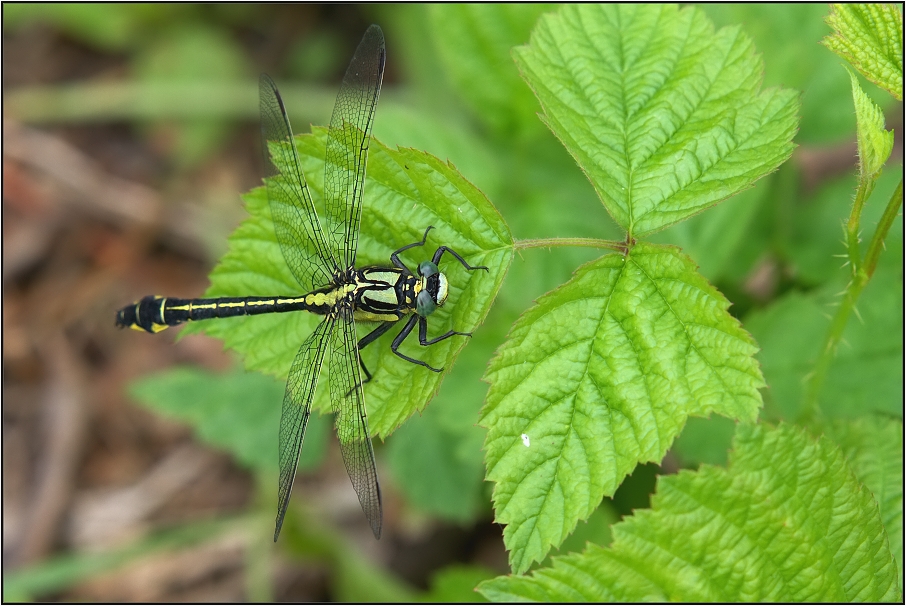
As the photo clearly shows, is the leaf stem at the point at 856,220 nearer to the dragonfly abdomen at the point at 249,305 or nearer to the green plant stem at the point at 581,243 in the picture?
the green plant stem at the point at 581,243

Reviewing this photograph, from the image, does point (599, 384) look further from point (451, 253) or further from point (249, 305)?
point (249, 305)

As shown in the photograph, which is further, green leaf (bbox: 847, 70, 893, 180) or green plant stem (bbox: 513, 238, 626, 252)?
green plant stem (bbox: 513, 238, 626, 252)

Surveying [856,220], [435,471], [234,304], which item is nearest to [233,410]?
[435,471]

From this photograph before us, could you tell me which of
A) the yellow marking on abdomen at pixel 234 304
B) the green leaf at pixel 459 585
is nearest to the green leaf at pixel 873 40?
the yellow marking on abdomen at pixel 234 304

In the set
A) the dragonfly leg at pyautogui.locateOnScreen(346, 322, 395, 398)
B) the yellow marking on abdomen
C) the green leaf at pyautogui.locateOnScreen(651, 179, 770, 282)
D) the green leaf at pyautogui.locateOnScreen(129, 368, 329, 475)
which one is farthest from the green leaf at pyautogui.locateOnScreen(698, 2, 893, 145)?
the green leaf at pyautogui.locateOnScreen(129, 368, 329, 475)

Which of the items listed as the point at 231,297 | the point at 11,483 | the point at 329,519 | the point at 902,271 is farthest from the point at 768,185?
the point at 11,483

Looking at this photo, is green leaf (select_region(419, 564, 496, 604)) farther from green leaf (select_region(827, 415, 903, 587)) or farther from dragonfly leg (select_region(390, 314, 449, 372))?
green leaf (select_region(827, 415, 903, 587))
